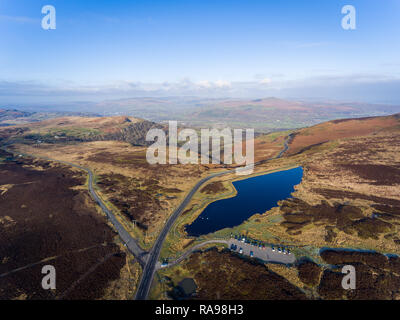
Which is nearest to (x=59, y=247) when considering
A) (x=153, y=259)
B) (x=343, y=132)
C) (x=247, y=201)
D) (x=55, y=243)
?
(x=55, y=243)

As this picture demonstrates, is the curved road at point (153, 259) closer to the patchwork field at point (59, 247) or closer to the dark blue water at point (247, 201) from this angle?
the patchwork field at point (59, 247)

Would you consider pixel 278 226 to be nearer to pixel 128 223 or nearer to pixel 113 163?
pixel 128 223

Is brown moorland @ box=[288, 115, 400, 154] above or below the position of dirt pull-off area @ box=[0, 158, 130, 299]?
above

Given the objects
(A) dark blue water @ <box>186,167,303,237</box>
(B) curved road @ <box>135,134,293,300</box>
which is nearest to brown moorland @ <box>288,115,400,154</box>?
(A) dark blue water @ <box>186,167,303,237</box>

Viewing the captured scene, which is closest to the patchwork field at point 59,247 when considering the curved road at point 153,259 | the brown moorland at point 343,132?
the curved road at point 153,259

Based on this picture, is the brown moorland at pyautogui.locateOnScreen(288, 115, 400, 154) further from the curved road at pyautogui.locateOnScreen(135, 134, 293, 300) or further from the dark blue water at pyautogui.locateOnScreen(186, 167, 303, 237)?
the curved road at pyautogui.locateOnScreen(135, 134, 293, 300)

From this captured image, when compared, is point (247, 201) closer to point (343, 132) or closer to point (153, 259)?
point (153, 259)
